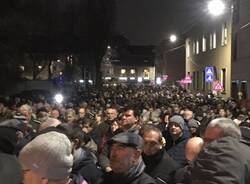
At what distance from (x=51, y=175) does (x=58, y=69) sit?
3585 inches

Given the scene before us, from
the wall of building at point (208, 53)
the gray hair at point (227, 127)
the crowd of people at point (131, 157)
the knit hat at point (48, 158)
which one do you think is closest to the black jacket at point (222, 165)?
the crowd of people at point (131, 157)

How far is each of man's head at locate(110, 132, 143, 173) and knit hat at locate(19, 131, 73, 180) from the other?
160 centimetres

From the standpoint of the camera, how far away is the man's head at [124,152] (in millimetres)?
4703

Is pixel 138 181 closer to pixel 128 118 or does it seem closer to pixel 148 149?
pixel 148 149

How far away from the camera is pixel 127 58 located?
187 metres

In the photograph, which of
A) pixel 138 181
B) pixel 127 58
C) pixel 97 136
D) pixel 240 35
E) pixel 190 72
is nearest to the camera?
pixel 138 181

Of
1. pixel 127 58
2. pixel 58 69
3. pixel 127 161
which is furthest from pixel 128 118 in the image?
pixel 127 58

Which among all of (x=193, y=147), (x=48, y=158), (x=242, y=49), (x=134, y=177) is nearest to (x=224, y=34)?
(x=242, y=49)

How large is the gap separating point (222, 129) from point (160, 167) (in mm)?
1853

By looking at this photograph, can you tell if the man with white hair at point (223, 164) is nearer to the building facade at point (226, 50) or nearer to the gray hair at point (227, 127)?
the gray hair at point (227, 127)

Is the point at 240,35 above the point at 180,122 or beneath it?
above

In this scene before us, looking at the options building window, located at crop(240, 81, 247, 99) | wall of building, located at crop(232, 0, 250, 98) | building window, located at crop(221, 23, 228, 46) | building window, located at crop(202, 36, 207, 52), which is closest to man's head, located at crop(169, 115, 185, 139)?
wall of building, located at crop(232, 0, 250, 98)

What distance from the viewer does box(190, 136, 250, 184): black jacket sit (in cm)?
301

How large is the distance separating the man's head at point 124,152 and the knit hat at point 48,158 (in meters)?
1.60
